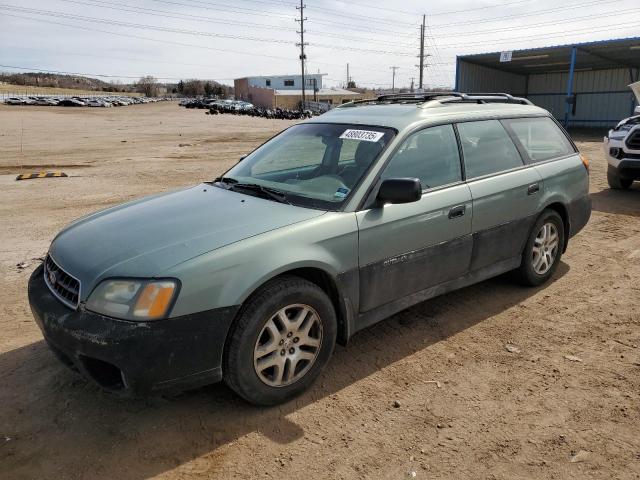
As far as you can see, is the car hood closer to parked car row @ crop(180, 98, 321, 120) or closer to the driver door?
the driver door

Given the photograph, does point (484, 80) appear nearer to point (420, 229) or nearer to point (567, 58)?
point (567, 58)

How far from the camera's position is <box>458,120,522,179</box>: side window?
406 centimetres

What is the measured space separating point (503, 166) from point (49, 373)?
374 centimetres

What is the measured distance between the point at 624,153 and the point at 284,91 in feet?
302

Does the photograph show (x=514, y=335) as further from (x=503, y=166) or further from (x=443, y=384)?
(x=503, y=166)

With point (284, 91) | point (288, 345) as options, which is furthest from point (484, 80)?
point (284, 91)

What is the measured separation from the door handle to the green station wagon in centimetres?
1

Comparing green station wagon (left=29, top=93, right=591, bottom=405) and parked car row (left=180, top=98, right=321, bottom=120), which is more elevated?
parked car row (left=180, top=98, right=321, bottom=120)

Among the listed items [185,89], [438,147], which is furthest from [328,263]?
[185,89]

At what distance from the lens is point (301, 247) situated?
295 cm

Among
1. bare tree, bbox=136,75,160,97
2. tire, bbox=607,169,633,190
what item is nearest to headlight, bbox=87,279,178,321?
tire, bbox=607,169,633,190

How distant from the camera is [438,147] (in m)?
3.88

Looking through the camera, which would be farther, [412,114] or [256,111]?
[256,111]

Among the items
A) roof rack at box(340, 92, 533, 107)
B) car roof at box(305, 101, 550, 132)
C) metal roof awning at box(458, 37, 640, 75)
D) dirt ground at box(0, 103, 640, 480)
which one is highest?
metal roof awning at box(458, 37, 640, 75)
